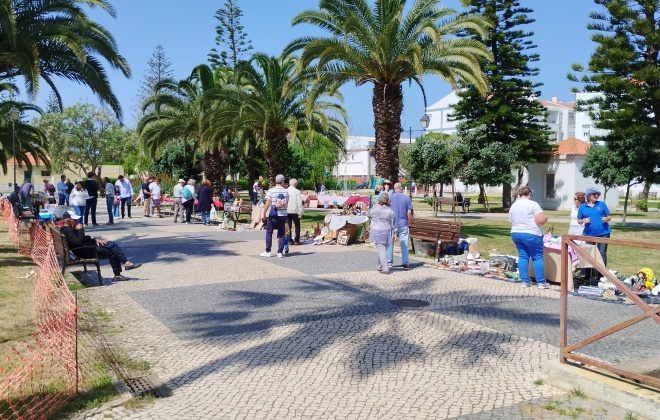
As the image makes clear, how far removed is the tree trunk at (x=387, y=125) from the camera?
1738 centimetres

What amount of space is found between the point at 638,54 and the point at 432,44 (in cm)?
1102

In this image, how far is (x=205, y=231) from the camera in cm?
1872

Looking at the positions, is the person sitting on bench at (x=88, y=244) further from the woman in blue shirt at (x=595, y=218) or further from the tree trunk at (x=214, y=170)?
the tree trunk at (x=214, y=170)

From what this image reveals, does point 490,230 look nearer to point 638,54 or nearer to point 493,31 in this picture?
point 638,54

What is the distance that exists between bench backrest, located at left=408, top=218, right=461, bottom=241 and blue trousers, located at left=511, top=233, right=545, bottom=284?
9.22 feet

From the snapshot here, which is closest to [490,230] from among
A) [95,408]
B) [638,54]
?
[638,54]

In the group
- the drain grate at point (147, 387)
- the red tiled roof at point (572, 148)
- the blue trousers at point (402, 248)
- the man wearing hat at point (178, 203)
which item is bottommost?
the drain grate at point (147, 387)

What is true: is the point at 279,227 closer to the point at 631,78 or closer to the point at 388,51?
the point at 388,51

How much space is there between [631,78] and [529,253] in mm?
17618

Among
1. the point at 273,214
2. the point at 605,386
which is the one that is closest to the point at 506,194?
the point at 273,214

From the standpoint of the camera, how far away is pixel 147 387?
5.01 m

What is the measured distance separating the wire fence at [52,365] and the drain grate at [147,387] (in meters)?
0.20

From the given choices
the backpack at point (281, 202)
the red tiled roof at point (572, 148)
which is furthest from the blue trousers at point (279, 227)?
the red tiled roof at point (572, 148)

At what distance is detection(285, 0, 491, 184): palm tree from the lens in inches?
667
